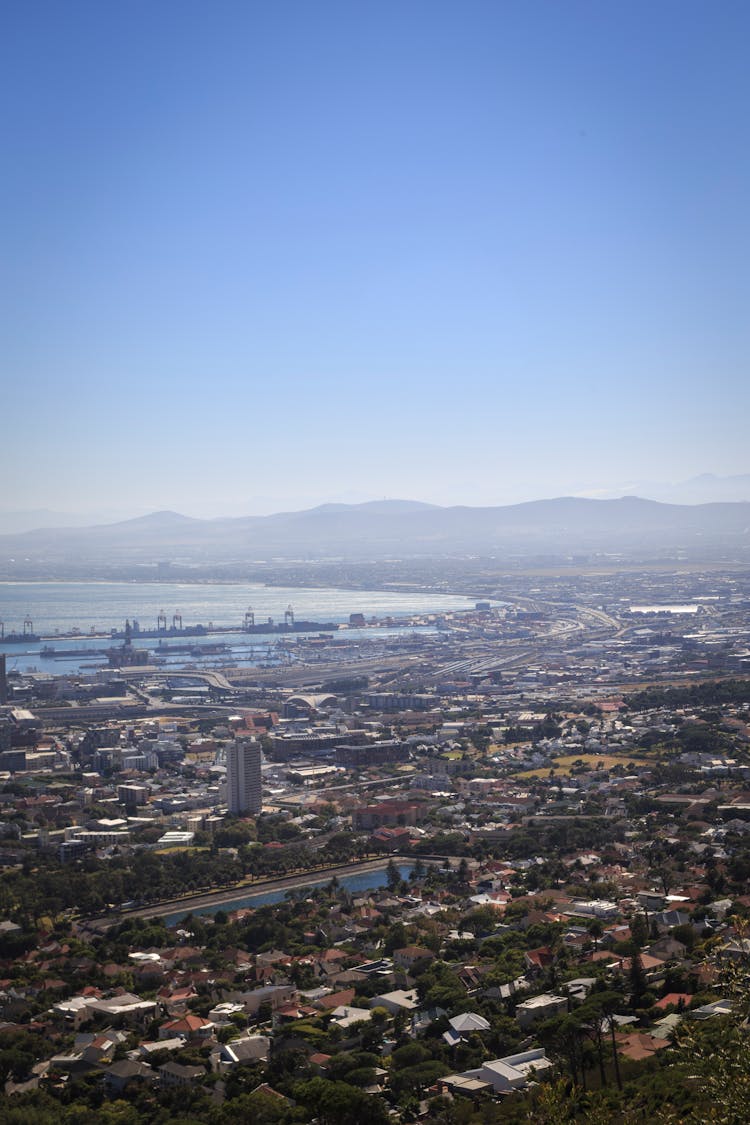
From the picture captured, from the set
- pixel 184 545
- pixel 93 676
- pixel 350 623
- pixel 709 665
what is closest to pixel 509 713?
pixel 709 665

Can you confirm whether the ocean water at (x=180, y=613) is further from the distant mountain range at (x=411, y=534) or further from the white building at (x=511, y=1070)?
the white building at (x=511, y=1070)

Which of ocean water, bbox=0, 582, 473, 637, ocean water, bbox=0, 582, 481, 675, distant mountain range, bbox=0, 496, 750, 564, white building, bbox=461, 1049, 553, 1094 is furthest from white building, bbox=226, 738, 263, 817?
distant mountain range, bbox=0, 496, 750, 564

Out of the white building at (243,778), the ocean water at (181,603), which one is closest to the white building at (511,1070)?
the white building at (243,778)

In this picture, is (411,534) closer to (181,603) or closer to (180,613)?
(181,603)

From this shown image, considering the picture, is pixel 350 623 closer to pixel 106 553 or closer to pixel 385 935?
pixel 385 935

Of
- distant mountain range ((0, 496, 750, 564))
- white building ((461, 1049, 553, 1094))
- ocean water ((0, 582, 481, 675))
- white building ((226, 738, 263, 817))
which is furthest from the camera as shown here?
Result: distant mountain range ((0, 496, 750, 564))

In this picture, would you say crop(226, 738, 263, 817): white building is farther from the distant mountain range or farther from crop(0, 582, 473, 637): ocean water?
the distant mountain range
